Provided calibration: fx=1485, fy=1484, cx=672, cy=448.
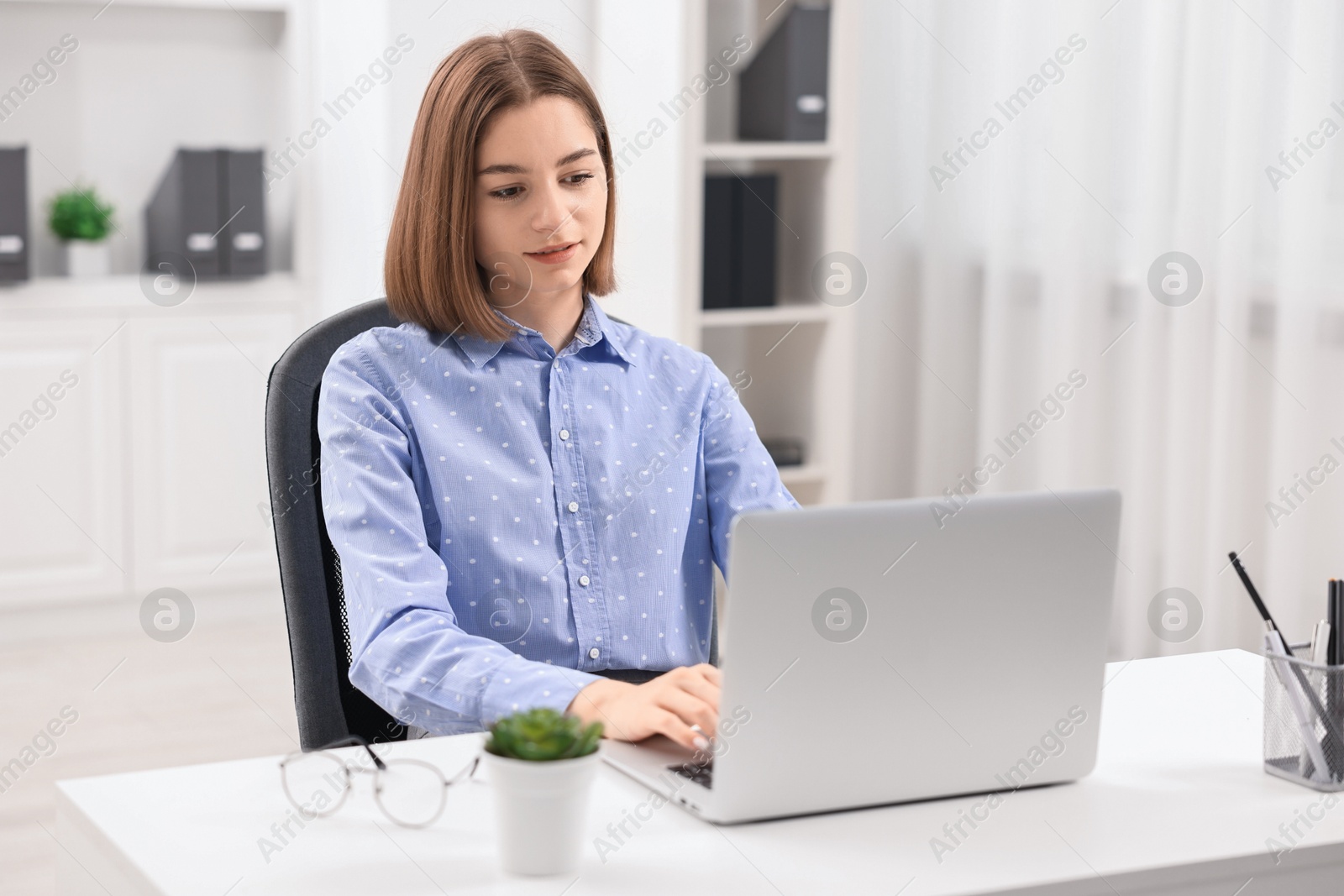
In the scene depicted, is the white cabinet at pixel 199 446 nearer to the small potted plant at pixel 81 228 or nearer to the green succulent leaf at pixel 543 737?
the small potted plant at pixel 81 228

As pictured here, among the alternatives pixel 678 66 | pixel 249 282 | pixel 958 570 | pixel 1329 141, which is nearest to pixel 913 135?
pixel 678 66

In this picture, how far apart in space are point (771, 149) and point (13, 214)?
170cm

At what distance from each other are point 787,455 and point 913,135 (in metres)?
0.83

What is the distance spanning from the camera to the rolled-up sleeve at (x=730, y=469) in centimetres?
149

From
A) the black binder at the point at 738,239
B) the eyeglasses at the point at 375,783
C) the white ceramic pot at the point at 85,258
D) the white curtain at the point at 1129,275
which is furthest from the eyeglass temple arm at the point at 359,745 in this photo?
the white ceramic pot at the point at 85,258

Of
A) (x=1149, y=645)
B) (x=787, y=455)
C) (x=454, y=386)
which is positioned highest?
(x=454, y=386)

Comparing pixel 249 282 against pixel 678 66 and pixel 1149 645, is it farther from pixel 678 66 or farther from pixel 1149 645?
pixel 1149 645

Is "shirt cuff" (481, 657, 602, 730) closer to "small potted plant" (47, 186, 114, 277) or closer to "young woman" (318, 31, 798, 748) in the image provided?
"young woman" (318, 31, 798, 748)

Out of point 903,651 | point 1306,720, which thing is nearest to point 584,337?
point 903,651

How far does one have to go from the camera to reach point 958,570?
0.97 meters

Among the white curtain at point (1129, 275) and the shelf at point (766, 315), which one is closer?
the white curtain at point (1129, 275)

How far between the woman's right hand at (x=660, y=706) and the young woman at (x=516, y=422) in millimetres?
206

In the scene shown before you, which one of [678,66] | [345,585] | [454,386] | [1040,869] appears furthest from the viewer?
[678,66]

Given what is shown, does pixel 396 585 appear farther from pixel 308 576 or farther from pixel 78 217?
pixel 78 217
